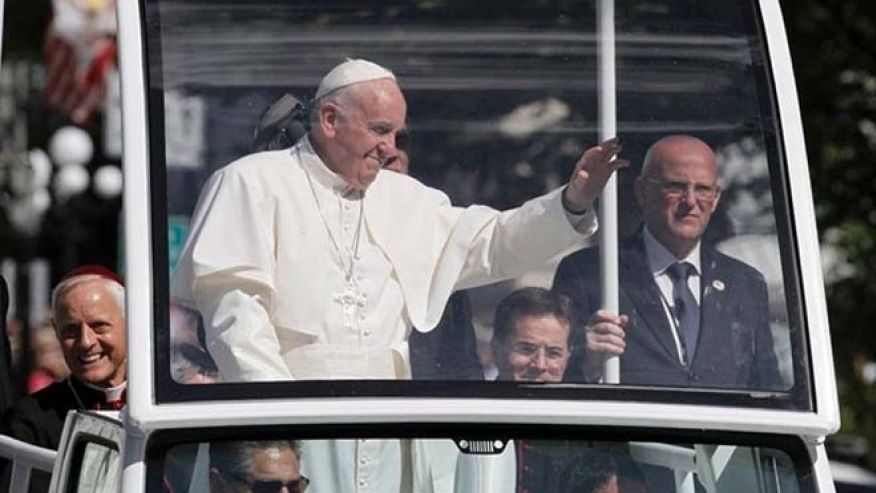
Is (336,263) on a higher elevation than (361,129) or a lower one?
lower

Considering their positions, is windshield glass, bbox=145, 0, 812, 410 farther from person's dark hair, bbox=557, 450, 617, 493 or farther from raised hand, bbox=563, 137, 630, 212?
person's dark hair, bbox=557, 450, 617, 493

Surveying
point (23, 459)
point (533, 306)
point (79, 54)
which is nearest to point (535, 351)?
point (533, 306)

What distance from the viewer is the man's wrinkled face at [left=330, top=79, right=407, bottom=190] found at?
185 inches

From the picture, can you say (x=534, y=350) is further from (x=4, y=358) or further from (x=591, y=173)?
(x=4, y=358)

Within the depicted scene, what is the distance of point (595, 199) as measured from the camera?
15.6 feet

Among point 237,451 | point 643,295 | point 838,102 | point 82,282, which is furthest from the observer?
point 838,102

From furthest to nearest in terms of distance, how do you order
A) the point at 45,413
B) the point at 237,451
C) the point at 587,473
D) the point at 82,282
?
the point at 45,413 → the point at 82,282 → the point at 587,473 → the point at 237,451

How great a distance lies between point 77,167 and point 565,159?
67.7ft

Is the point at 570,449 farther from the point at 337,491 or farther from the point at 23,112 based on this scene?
the point at 23,112

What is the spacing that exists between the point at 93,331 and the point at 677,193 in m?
2.08

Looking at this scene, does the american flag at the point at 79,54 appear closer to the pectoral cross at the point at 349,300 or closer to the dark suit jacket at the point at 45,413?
the dark suit jacket at the point at 45,413

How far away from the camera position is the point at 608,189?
15.6ft

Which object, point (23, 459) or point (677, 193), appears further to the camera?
point (23, 459)

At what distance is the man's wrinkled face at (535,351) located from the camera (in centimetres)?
452
